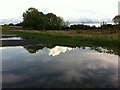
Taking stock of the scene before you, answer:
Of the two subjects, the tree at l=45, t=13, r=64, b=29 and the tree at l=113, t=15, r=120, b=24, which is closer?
the tree at l=113, t=15, r=120, b=24

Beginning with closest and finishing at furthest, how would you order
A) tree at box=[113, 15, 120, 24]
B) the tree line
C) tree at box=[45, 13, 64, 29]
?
the tree line < tree at box=[113, 15, 120, 24] < tree at box=[45, 13, 64, 29]

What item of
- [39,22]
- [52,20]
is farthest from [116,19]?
[39,22]

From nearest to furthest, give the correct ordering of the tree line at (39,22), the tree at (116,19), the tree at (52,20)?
the tree line at (39,22)
the tree at (116,19)
the tree at (52,20)

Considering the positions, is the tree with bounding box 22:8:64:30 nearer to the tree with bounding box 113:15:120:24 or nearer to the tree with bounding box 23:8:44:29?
the tree with bounding box 23:8:44:29

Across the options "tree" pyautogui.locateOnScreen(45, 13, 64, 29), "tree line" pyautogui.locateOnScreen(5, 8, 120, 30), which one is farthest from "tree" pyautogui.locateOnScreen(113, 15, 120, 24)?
"tree" pyautogui.locateOnScreen(45, 13, 64, 29)

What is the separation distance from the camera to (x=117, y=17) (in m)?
113

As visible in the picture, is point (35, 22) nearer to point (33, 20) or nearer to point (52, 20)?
point (33, 20)

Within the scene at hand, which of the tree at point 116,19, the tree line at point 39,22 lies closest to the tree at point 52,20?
the tree line at point 39,22

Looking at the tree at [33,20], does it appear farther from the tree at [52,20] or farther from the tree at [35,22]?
the tree at [52,20]

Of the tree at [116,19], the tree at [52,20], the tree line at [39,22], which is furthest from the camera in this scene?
the tree at [52,20]

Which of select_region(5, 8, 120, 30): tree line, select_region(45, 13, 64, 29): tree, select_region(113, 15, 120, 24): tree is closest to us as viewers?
select_region(5, 8, 120, 30): tree line

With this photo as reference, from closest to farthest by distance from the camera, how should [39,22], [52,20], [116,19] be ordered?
[39,22] → [116,19] → [52,20]

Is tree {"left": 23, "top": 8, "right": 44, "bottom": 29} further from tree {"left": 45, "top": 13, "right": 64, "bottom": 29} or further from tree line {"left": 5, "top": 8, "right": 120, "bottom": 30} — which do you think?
tree {"left": 45, "top": 13, "right": 64, "bottom": 29}

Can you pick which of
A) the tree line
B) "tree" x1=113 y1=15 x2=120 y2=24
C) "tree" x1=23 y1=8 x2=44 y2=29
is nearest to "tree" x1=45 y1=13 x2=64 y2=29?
the tree line
